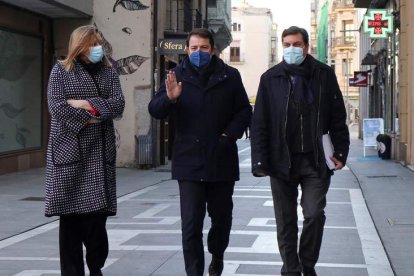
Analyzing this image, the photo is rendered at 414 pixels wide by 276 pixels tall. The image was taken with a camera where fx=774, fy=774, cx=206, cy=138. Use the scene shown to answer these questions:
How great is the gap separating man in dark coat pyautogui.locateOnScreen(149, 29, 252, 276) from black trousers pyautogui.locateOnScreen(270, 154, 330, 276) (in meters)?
0.41

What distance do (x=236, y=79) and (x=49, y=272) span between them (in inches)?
98.1

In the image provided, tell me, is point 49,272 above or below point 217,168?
below

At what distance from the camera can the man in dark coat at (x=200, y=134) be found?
18.9 ft

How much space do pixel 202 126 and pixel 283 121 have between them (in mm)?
611

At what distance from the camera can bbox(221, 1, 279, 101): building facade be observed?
101875 millimetres

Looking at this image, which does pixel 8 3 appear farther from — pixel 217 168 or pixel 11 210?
pixel 217 168

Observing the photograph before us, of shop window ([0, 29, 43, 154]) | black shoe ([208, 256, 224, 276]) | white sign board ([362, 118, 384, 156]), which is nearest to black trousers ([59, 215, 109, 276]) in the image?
black shoe ([208, 256, 224, 276])

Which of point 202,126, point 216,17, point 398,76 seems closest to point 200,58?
point 202,126

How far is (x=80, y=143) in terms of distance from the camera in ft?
17.9

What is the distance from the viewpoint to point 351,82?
3322 cm

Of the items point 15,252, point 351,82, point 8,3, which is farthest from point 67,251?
point 351,82

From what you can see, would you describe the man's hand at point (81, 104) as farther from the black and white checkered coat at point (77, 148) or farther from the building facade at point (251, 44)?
the building facade at point (251, 44)

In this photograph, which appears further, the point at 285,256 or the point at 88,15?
the point at 88,15

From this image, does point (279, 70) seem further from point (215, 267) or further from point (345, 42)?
point (345, 42)
